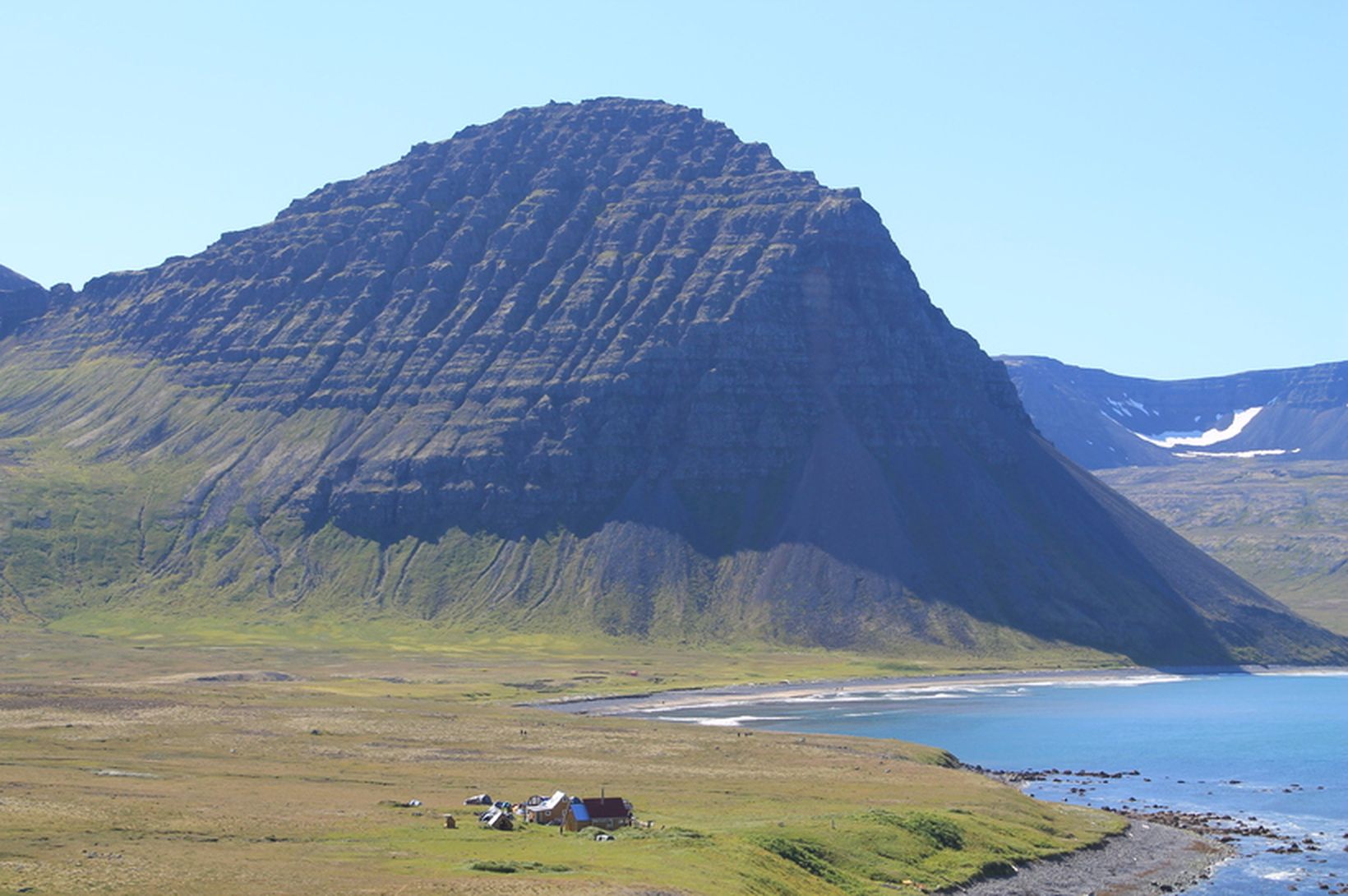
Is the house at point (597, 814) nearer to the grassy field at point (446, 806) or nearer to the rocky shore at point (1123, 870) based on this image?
the grassy field at point (446, 806)

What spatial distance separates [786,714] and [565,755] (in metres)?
62.8

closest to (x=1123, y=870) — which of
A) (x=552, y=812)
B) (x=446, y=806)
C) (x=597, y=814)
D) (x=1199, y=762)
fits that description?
(x=597, y=814)

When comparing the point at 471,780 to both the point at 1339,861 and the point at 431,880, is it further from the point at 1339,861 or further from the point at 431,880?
the point at 1339,861

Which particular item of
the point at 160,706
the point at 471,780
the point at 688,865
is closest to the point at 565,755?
the point at 471,780

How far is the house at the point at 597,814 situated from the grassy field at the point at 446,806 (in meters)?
2.27

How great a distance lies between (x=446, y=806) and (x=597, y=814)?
14.4 meters

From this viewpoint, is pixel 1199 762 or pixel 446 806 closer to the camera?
pixel 446 806

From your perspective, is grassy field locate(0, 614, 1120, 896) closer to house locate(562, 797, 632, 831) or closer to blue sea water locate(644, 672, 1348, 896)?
house locate(562, 797, 632, 831)

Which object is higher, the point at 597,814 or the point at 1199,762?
the point at 597,814

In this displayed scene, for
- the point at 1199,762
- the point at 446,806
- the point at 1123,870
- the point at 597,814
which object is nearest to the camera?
the point at 597,814

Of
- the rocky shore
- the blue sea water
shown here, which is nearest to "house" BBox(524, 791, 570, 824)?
the rocky shore

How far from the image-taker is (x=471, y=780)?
12075 cm

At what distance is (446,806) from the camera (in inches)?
4082

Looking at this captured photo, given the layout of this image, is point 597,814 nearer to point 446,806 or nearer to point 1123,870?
point 446,806
